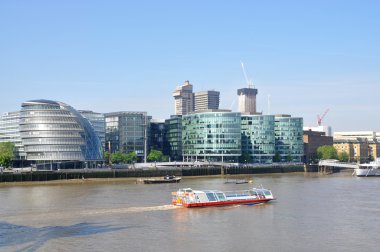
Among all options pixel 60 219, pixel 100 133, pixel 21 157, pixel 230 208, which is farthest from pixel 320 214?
pixel 100 133

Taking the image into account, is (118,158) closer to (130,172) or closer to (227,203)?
(130,172)

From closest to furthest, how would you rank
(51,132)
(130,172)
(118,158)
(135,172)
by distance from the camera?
(130,172) → (135,172) → (51,132) → (118,158)

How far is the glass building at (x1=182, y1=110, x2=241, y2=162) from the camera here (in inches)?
6939

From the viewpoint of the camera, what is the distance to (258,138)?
187625 millimetres

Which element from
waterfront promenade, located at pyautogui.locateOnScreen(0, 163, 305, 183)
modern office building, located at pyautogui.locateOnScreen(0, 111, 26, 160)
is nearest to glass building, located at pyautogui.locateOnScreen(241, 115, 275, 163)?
waterfront promenade, located at pyautogui.locateOnScreen(0, 163, 305, 183)

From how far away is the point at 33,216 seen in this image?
53375 mm

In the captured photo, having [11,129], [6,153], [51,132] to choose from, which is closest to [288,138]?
[51,132]

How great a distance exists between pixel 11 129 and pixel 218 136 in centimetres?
6045

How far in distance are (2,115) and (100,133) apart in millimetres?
37714

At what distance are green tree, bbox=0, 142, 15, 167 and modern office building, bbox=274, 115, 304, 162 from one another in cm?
9001

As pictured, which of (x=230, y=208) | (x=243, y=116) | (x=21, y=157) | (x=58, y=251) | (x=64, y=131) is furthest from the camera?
(x=243, y=116)

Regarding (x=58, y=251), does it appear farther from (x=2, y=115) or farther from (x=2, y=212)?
(x=2, y=115)

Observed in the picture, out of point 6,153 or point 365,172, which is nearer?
point 6,153

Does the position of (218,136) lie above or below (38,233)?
above
